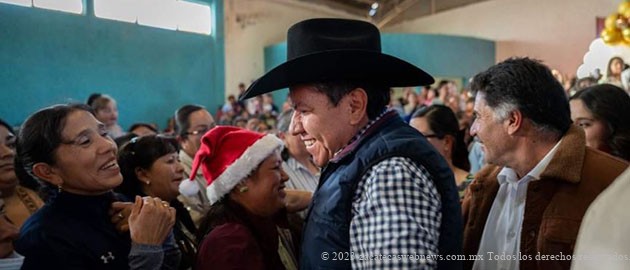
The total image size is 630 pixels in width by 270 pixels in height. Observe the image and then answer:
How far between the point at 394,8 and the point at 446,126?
484 inches

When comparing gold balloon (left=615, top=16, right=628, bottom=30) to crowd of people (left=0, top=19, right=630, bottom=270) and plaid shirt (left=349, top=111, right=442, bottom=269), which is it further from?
plaid shirt (left=349, top=111, right=442, bottom=269)

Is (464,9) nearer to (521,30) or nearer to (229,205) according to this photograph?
(521,30)

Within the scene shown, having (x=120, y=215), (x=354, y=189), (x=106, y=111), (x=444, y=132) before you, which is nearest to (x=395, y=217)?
(x=354, y=189)

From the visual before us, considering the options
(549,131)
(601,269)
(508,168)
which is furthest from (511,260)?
(601,269)

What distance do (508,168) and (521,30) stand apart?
1197 cm

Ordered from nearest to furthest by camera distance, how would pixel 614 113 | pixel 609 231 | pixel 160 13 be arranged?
1. pixel 609 231
2. pixel 614 113
3. pixel 160 13

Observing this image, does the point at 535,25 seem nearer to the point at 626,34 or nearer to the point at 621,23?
the point at 621,23

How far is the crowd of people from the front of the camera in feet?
3.14

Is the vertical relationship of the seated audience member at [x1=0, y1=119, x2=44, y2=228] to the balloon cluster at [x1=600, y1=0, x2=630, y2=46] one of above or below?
below

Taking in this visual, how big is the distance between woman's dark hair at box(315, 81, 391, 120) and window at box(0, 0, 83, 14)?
6113 mm

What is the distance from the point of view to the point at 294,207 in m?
1.78

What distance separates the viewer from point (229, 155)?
1.70 meters

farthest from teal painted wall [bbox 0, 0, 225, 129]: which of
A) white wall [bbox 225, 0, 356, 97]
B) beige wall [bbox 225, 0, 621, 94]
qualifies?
beige wall [bbox 225, 0, 621, 94]

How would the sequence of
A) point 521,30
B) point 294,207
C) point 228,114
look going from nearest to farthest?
point 294,207 → point 228,114 → point 521,30
